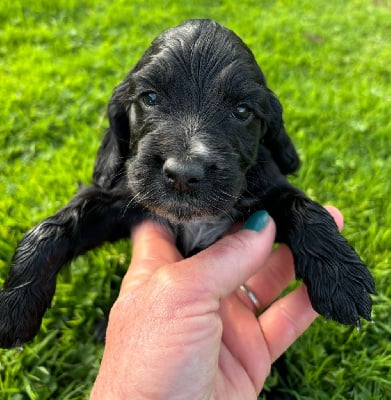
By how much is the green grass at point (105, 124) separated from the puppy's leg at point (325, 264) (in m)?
0.61

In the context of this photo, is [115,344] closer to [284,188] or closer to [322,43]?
[284,188]

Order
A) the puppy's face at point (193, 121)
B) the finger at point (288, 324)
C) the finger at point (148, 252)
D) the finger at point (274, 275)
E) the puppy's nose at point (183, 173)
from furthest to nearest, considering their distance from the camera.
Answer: the finger at point (274, 275)
the finger at point (288, 324)
the finger at point (148, 252)
the puppy's face at point (193, 121)
the puppy's nose at point (183, 173)

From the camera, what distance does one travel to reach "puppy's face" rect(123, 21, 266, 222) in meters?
1.91

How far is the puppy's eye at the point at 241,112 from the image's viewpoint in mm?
2211

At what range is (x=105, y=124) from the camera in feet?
13.3

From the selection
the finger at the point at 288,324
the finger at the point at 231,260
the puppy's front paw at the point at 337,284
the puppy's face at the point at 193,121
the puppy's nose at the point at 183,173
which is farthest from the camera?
the finger at the point at 288,324

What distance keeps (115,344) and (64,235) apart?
63cm

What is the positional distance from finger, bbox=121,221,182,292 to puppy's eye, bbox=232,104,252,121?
76 centimetres

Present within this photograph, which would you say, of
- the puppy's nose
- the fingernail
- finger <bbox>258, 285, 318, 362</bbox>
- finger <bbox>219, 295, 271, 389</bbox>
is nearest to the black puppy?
the puppy's nose

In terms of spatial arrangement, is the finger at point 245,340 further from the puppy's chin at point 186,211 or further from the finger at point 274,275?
the puppy's chin at point 186,211

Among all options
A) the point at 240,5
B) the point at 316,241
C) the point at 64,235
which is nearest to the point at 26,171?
the point at 64,235

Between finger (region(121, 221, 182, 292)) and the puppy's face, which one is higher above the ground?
the puppy's face

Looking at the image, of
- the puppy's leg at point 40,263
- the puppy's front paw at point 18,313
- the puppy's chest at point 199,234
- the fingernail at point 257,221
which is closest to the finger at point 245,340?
the puppy's chest at point 199,234

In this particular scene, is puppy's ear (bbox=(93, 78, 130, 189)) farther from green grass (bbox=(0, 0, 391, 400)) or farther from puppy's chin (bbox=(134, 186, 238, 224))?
green grass (bbox=(0, 0, 391, 400))
